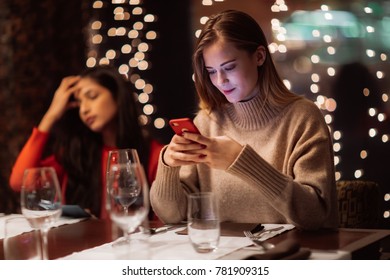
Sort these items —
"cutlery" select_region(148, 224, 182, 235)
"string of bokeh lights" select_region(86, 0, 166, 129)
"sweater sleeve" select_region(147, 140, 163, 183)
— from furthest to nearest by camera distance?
"string of bokeh lights" select_region(86, 0, 166, 129) < "sweater sleeve" select_region(147, 140, 163, 183) < "cutlery" select_region(148, 224, 182, 235)

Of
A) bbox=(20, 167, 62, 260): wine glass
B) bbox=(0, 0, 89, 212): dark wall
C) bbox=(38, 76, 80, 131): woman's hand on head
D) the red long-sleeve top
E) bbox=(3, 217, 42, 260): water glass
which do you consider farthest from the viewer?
bbox=(0, 0, 89, 212): dark wall

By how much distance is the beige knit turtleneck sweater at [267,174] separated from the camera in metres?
1.76

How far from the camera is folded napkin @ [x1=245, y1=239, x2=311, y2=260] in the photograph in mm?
1357

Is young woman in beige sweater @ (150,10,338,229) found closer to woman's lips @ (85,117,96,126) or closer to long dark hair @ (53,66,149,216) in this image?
long dark hair @ (53,66,149,216)

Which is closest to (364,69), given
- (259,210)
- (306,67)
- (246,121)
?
(306,67)

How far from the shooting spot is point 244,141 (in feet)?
6.92

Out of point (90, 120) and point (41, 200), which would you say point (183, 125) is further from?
point (90, 120)

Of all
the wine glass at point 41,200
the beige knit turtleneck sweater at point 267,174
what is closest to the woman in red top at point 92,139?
the beige knit turtleneck sweater at point 267,174

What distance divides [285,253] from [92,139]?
1.57 metres

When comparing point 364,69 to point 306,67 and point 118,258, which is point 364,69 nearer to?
point 306,67

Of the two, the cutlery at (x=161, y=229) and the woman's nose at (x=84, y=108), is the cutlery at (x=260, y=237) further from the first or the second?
the woman's nose at (x=84, y=108)

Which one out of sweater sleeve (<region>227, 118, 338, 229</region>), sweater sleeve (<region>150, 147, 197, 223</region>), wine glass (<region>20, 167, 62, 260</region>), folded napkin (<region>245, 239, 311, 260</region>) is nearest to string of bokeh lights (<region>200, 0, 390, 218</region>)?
sweater sleeve (<region>227, 118, 338, 229</region>)

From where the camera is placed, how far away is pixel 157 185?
2041mm
